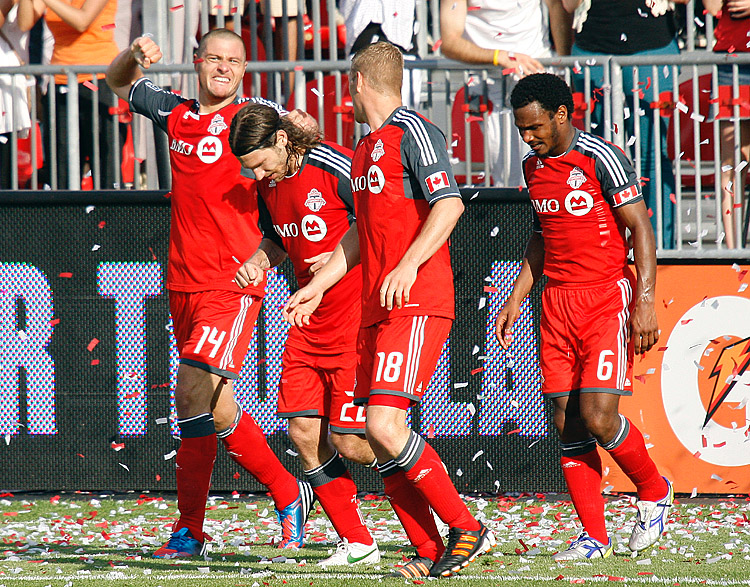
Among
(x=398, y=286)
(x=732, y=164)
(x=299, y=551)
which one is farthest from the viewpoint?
(x=732, y=164)

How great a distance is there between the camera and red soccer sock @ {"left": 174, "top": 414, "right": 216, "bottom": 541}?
17.5 feet

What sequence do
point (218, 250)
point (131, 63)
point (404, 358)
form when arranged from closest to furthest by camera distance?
point (404, 358) → point (218, 250) → point (131, 63)

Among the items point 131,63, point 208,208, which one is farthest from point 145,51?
point 208,208

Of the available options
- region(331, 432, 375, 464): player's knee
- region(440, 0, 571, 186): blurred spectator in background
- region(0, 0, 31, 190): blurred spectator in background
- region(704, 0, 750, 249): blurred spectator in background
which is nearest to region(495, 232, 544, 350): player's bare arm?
region(331, 432, 375, 464): player's knee

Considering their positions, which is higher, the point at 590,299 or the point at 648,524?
the point at 590,299

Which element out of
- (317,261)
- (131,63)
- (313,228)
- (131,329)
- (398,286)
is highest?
(131,63)

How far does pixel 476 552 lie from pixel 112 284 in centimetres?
378

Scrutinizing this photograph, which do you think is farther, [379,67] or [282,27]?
[282,27]

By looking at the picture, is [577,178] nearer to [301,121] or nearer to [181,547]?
[301,121]

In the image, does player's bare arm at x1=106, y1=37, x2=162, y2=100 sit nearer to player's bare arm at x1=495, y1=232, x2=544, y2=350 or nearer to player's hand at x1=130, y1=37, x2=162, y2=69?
player's hand at x1=130, y1=37, x2=162, y2=69

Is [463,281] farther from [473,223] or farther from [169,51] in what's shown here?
[169,51]

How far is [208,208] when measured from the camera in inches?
223

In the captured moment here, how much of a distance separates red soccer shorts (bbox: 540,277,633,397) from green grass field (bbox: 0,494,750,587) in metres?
0.84

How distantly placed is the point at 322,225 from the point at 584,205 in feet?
4.23
